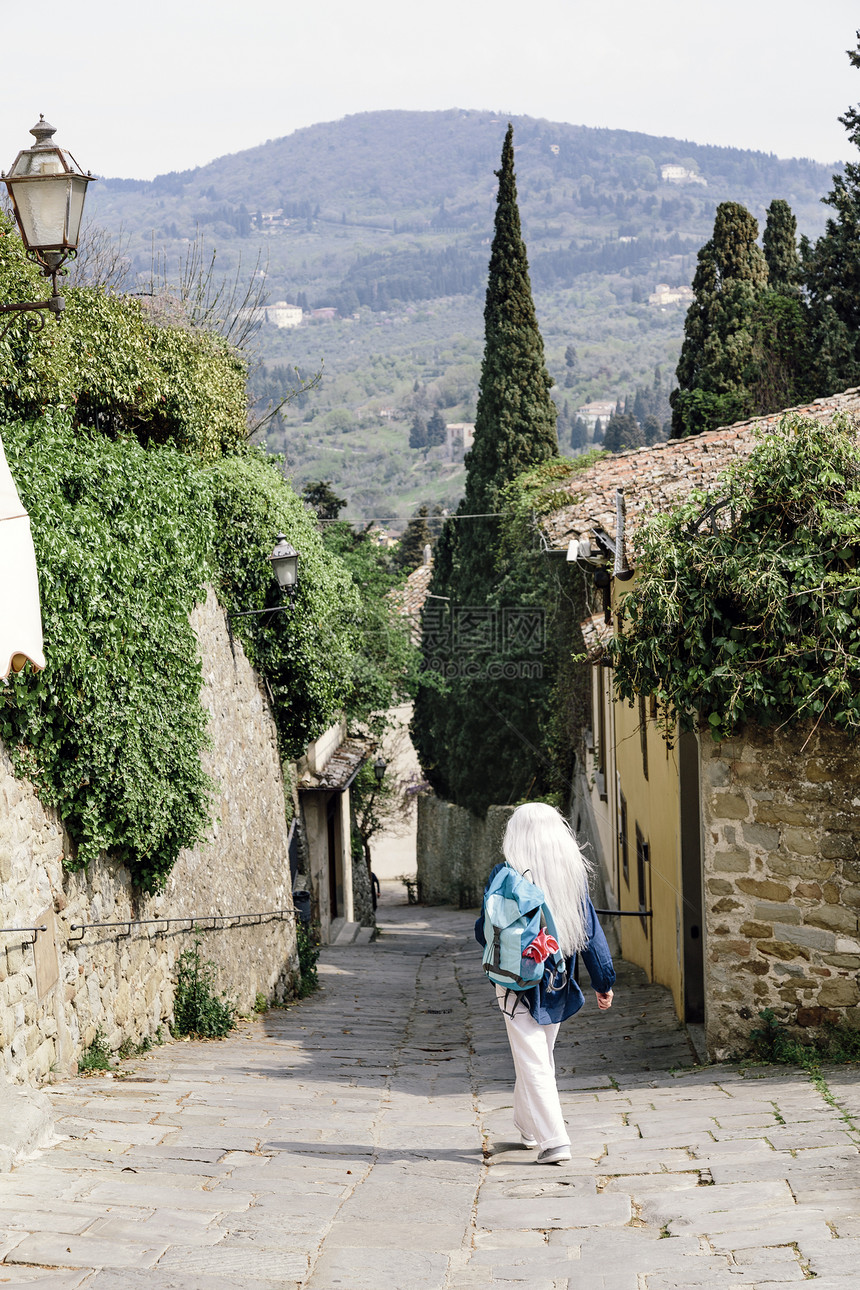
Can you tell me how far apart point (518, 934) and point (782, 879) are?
226cm

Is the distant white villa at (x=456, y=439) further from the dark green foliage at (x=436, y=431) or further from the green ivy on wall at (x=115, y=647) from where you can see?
the green ivy on wall at (x=115, y=647)

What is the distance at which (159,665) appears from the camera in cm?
826

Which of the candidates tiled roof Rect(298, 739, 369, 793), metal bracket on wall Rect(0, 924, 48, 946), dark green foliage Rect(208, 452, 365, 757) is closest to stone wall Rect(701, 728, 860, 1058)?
metal bracket on wall Rect(0, 924, 48, 946)

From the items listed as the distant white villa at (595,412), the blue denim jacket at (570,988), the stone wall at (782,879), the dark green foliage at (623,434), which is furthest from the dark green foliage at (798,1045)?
the distant white villa at (595,412)

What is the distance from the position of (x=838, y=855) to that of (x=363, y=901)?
1921 centimetres

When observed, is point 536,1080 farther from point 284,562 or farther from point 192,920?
point 284,562

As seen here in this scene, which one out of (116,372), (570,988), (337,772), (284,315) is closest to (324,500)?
(337,772)

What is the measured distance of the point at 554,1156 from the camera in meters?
5.10

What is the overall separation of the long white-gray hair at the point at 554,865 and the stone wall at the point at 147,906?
2.60 meters

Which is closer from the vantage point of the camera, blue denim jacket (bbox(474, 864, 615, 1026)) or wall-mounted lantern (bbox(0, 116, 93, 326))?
blue denim jacket (bbox(474, 864, 615, 1026))

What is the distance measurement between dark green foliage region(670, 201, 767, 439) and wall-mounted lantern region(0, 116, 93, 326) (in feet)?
58.1

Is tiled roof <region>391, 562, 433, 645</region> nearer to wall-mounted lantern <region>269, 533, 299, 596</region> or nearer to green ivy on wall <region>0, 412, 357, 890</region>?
wall-mounted lantern <region>269, 533, 299, 596</region>

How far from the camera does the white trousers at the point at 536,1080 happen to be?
16.8 feet

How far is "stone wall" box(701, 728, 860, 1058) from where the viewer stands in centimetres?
658
